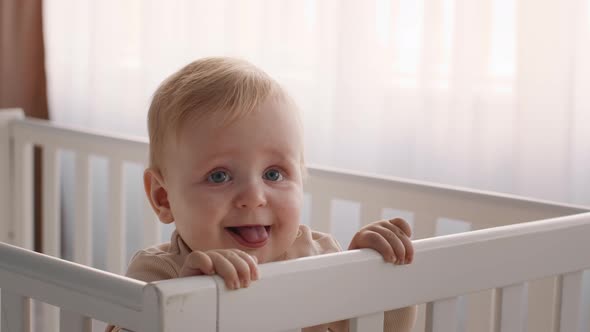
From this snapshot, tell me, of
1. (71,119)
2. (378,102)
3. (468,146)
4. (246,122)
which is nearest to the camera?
(246,122)

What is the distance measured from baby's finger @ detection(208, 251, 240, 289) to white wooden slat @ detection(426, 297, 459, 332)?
25 cm

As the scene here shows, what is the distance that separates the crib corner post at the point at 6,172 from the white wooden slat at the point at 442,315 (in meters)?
1.31

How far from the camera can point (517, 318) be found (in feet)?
3.44

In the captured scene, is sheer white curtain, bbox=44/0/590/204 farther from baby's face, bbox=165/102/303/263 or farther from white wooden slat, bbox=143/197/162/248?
baby's face, bbox=165/102/303/263

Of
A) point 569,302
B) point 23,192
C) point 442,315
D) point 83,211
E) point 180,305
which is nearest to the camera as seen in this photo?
point 180,305

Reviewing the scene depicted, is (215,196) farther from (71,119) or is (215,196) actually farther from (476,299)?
(71,119)

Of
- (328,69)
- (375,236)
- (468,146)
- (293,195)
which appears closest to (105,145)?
(328,69)

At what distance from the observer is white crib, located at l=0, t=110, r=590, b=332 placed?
2.61 ft

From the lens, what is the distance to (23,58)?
8.91 ft

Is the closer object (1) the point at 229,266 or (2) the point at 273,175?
(1) the point at 229,266

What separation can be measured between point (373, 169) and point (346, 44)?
0.26 metres

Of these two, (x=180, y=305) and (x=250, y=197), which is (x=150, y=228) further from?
(x=180, y=305)

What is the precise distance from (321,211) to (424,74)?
415 millimetres

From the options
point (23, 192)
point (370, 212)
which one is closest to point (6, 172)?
point (23, 192)
